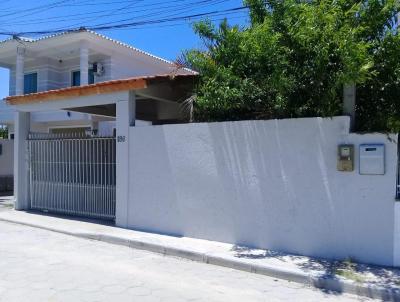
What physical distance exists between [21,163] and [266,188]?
24.9ft

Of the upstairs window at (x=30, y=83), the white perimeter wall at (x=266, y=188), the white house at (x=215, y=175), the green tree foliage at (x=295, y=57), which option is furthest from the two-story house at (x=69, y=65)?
the green tree foliage at (x=295, y=57)

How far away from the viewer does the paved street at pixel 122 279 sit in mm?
5391

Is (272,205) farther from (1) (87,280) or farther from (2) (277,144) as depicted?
(1) (87,280)

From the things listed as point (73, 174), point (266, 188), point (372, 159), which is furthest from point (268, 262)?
point (73, 174)

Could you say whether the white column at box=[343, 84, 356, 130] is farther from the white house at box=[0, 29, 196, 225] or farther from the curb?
the white house at box=[0, 29, 196, 225]

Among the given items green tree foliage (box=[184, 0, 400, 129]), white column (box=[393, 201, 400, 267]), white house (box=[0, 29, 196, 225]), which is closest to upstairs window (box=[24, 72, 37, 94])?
white house (box=[0, 29, 196, 225])

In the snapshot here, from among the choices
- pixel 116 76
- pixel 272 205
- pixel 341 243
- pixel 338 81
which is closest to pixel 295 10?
pixel 338 81

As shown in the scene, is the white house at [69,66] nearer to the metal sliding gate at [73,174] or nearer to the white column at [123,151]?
the metal sliding gate at [73,174]

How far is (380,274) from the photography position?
6102 mm

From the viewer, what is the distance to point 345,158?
21.8ft

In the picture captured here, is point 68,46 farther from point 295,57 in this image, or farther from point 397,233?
point 397,233

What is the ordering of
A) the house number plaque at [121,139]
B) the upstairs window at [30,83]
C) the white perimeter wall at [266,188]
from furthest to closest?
Result: the upstairs window at [30,83] < the house number plaque at [121,139] < the white perimeter wall at [266,188]

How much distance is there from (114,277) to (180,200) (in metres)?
2.65

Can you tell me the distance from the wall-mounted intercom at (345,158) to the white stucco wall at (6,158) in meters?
15.4
